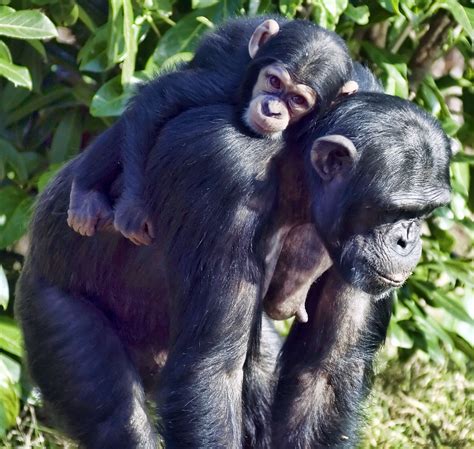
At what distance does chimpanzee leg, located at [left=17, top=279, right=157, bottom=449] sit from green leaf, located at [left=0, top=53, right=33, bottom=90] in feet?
4.60

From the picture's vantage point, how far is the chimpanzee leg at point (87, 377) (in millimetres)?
4738

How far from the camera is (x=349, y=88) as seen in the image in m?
4.70

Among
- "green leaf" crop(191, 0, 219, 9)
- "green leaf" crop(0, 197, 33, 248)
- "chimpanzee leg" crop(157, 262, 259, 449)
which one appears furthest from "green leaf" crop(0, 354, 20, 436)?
"green leaf" crop(191, 0, 219, 9)

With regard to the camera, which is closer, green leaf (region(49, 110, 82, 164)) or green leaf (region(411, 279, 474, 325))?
green leaf (region(49, 110, 82, 164))

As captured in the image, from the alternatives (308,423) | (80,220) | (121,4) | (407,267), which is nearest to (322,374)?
(308,423)

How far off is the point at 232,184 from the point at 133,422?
98 cm

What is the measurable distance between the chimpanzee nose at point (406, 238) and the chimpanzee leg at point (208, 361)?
0.52 m

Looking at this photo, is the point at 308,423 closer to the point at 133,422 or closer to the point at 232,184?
the point at 133,422

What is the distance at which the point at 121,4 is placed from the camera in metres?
6.15

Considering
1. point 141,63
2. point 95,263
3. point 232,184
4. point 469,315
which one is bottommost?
point 469,315

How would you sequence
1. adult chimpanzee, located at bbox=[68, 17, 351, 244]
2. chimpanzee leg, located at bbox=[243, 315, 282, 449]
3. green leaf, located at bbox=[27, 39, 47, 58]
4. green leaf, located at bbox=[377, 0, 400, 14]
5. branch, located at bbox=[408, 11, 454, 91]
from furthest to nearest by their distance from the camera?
branch, located at bbox=[408, 11, 454, 91], green leaf, located at bbox=[27, 39, 47, 58], green leaf, located at bbox=[377, 0, 400, 14], chimpanzee leg, located at bbox=[243, 315, 282, 449], adult chimpanzee, located at bbox=[68, 17, 351, 244]

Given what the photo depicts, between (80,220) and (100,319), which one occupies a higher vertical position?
(80,220)

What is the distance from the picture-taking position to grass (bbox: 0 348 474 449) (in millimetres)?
6727

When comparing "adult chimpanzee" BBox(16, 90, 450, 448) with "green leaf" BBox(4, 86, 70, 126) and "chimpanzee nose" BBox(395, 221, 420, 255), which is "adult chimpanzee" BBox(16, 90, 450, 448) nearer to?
"chimpanzee nose" BBox(395, 221, 420, 255)
